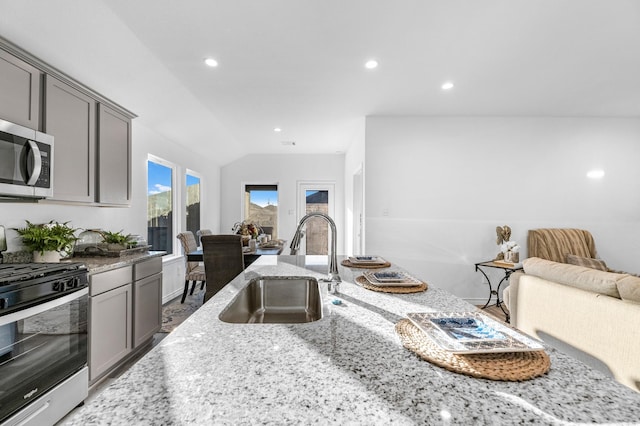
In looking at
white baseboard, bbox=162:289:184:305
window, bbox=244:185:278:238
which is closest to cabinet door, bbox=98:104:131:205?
white baseboard, bbox=162:289:184:305

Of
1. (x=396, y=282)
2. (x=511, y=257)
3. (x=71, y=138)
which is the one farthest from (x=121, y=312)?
(x=511, y=257)

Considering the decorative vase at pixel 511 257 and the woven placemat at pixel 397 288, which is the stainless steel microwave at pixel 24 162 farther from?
the decorative vase at pixel 511 257

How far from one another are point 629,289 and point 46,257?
3369 mm

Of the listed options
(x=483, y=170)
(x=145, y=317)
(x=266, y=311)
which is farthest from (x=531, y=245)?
(x=145, y=317)

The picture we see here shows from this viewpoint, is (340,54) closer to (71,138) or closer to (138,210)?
(71,138)

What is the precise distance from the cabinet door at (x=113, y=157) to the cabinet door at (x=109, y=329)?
0.87 meters

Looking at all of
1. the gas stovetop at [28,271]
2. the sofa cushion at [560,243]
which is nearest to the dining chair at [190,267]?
the gas stovetop at [28,271]

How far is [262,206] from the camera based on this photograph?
21.2 ft

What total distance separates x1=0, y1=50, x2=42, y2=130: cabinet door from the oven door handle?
106cm

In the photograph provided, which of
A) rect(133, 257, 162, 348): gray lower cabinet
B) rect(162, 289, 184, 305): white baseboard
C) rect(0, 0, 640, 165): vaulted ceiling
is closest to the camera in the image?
rect(0, 0, 640, 165): vaulted ceiling

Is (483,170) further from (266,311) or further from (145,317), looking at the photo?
(145,317)

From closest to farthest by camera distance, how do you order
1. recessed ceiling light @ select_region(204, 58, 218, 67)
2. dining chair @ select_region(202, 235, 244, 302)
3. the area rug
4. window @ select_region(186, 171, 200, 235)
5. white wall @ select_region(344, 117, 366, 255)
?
recessed ceiling light @ select_region(204, 58, 218, 67)
dining chair @ select_region(202, 235, 244, 302)
the area rug
white wall @ select_region(344, 117, 366, 255)
window @ select_region(186, 171, 200, 235)

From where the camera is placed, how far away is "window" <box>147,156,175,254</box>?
3.87 m

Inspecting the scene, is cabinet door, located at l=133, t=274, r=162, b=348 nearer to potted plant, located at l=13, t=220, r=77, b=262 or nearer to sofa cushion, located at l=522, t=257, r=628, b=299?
potted plant, located at l=13, t=220, r=77, b=262
